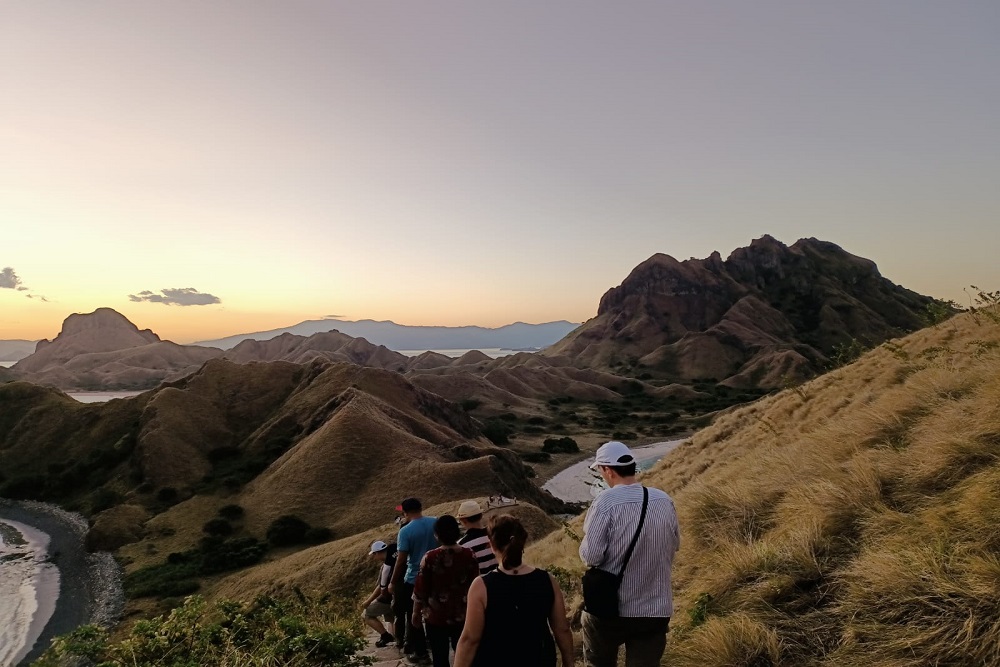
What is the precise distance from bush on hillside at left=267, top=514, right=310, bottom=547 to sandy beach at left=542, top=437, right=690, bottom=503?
22895mm

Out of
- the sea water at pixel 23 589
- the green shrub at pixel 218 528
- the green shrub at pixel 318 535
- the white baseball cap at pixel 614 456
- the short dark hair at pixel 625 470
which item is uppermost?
the white baseball cap at pixel 614 456

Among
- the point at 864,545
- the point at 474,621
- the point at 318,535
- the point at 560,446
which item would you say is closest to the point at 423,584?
the point at 474,621

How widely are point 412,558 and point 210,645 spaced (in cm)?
292

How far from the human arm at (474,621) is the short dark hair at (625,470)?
1.46 m

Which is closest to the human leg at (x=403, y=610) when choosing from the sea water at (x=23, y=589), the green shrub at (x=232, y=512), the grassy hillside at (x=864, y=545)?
the grassy hillside at (x=864, y=545)

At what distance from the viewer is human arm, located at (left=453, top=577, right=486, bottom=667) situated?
3.84 m

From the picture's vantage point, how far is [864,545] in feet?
17.9

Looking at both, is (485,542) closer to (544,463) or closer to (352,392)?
(352,392)

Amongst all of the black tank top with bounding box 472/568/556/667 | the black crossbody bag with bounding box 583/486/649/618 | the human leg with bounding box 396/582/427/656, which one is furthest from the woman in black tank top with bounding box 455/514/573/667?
the human leg with bounding box 396/582/427/656

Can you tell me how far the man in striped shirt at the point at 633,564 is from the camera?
169 inches

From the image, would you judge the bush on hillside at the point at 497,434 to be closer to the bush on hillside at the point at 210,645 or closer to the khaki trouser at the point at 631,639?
the bush on hillside at the point at 210,645

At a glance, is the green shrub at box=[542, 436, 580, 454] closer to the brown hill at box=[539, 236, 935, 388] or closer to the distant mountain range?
the distant mountain range

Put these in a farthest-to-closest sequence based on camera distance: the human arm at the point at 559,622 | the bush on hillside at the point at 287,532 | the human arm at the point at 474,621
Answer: the bush on hillside at the point at 287,532 → the human arm at the point at 559,622 → the human arm at the point at 474,621

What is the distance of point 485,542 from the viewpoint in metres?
6.55
